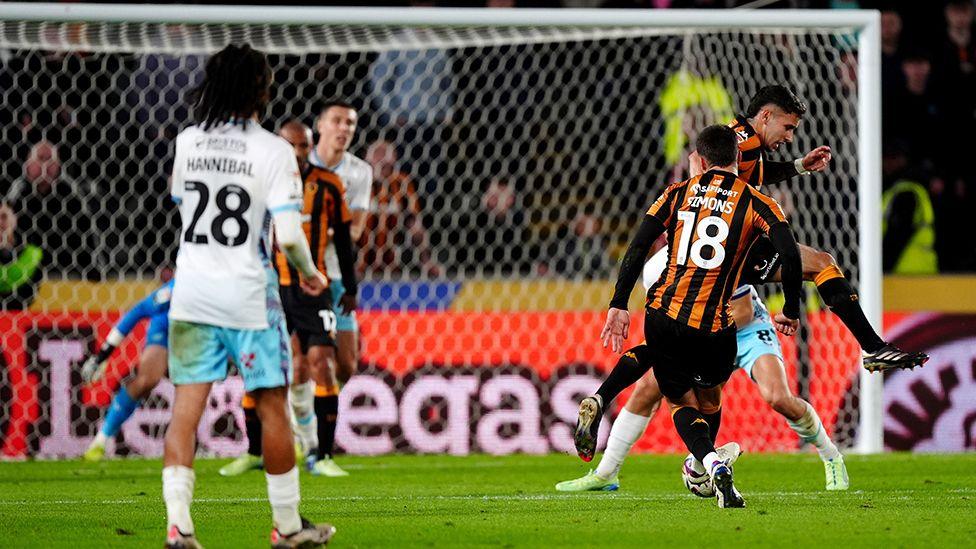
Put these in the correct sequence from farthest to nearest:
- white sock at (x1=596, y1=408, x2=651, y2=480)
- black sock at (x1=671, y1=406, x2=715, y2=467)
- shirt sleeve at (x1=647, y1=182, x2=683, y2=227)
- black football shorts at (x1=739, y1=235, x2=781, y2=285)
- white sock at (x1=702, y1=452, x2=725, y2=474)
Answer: black football shorts at (x1=739, y1=235, x2=781, y2=285), white sock at (x1=596, y1=408, x2=651, y2=480), shirt sleeve at (x1=647, y1=182, x2=683, y2=227), black sock at (x1=671, y1=406, x2=715, y2=467), white sock at (x1=702, y1=452, x2=725, y2=474)

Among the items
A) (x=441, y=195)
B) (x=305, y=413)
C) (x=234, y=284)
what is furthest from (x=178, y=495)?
(x=441, y=195)

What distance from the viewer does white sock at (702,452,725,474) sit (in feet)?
18.3

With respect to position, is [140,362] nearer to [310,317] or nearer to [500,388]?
[310,317]

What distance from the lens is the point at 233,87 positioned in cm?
459

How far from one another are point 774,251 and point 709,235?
0.94m

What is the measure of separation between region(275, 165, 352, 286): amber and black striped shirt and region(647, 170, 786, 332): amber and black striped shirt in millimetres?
2460

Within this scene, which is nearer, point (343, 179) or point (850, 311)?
point (850, 311)

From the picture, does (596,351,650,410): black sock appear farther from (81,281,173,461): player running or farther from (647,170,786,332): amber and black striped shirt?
(81,281,173,461): player running

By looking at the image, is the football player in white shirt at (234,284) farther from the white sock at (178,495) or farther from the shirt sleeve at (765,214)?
the shirt sleeve at (765,214)

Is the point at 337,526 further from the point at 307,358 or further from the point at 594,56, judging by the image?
the point at 594,56

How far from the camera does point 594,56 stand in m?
12.0

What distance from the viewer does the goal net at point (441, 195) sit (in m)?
9.41

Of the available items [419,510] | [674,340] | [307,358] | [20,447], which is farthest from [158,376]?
[674,340]

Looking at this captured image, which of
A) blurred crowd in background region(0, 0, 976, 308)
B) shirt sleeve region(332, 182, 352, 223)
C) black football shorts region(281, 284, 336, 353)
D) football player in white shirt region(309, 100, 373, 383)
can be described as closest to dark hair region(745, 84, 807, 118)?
shirt sleeve region(332, 182, 352, 223)
